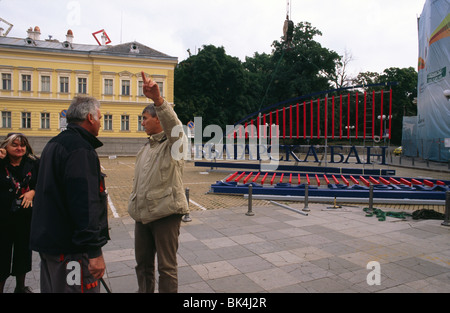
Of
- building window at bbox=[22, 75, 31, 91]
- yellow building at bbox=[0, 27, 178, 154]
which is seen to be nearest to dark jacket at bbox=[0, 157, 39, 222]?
yellow building at bbox=[0, 27, 178, 154]

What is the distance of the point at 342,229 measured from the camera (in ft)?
23.6

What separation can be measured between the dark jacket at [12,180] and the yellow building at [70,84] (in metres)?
33.8

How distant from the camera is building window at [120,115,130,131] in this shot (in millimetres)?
39094

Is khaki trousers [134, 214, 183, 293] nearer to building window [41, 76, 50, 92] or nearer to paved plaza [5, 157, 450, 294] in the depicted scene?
paved plaza [5, 157, 450, 294]

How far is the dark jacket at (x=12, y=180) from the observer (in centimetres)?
385

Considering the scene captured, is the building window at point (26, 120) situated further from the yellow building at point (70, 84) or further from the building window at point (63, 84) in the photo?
the building window at point (63, 84)

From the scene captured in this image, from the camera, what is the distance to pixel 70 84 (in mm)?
37938

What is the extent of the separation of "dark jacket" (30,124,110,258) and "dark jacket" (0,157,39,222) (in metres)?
1.60

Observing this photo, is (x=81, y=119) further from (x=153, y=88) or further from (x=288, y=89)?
(x=288, y=89)

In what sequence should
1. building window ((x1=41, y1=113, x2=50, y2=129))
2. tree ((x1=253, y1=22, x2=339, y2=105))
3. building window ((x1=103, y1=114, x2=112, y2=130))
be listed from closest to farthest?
building window ((x1=41, y1=113, x2=50, y2=129)) < building window ((x1=103, y1=114, x2=112, y2=130)) < tree ((x1=253, y1=22, x2=339, y2=105))

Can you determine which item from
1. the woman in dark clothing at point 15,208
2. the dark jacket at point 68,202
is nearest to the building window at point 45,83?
the woman in dark clothing at point 15,208

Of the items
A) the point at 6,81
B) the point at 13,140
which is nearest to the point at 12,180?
the point at 13,140

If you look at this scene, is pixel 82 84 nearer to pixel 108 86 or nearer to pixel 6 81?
pixel 108 86

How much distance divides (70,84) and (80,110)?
1563 inches
